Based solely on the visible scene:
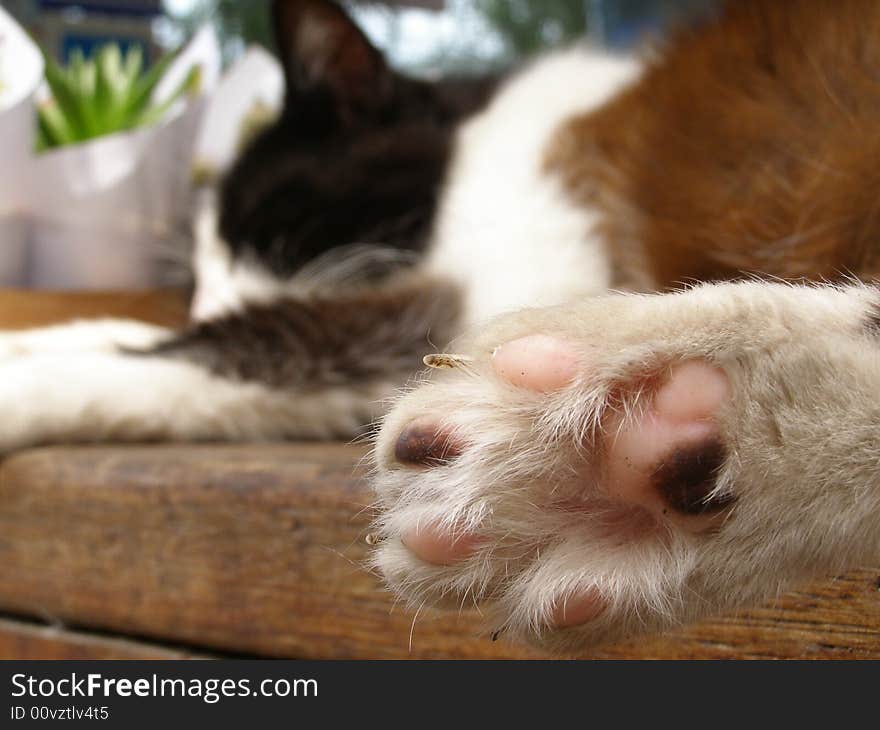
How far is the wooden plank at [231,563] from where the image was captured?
553 mm

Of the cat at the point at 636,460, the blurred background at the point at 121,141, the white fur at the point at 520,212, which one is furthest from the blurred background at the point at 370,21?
the cat at the point at 636,460

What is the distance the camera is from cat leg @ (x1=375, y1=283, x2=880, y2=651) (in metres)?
0.35

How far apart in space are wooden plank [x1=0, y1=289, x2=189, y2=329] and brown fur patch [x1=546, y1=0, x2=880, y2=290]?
0.81m

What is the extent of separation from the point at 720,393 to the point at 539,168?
2.76 feet

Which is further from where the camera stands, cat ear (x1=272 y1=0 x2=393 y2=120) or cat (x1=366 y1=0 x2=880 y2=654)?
cat ear (x1=272 y1=0 x2=393 y2=120)

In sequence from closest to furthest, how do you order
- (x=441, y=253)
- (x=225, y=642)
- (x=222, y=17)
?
(x=225, y=642) < (x=441, y=253) < (x=222, y=17)

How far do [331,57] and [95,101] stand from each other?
382mm

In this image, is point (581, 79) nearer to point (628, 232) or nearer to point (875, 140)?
point (628, 232)

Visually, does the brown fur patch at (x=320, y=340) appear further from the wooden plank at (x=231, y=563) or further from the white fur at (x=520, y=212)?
the wooden plank at (x=231, y=563)

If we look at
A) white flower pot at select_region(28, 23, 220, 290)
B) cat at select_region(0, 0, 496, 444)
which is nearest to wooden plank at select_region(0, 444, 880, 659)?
cat at select_region(0, 0, 496, 444)

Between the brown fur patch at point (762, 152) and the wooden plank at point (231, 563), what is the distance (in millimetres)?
309

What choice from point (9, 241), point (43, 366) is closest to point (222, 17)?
point (9, 241)

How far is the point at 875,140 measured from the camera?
0.61 meters

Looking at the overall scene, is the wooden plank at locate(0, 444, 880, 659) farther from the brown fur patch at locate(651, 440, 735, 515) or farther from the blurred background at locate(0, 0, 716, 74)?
the blurred background at locate(0, 0, 716, 74)
